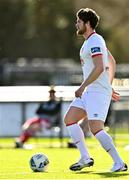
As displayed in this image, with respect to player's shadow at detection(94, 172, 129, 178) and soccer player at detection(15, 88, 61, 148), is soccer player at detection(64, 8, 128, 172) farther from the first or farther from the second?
soccer player at detection(15, 88, 61, 148)

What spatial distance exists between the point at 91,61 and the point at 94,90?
386mm

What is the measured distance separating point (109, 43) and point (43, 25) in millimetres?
9374

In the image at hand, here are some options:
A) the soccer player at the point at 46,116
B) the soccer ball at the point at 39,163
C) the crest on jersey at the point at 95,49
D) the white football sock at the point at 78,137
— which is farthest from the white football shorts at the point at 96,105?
the soccer player at the point at 46,116

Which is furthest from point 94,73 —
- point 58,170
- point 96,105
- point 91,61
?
point 58,170

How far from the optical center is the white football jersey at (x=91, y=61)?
1224 centimetres

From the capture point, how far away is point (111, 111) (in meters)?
25.7

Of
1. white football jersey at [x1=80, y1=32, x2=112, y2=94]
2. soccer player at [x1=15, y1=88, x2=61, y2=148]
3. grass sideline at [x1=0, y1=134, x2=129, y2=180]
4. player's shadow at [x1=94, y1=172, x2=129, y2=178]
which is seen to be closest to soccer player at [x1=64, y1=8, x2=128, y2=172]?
white football jersey at [x1=80, y1=32, x2=112, y2=94]

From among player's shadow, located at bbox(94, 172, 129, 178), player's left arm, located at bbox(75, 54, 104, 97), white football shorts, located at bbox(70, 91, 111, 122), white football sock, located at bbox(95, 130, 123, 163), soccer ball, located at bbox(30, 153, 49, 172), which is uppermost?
player's left arm, located at bbox(75, 54, 104, 97)

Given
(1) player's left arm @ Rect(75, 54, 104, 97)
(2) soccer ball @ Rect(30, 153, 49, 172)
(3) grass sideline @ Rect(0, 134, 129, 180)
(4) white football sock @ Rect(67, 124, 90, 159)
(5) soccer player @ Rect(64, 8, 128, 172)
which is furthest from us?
(4) white football sock @ Rect(67, 124, 90, 159)

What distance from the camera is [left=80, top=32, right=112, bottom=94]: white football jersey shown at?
40.2 feet

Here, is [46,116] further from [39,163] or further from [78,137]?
[39,163]

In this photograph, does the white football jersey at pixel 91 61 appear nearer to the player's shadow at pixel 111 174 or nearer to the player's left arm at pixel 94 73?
the player's left arm at pixel 94 73

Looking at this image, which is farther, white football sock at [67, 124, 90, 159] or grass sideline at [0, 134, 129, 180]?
white football sock at [67, 124, 90, 159]

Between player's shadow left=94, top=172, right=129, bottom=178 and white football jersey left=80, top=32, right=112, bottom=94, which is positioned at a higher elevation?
white football jersey left=80, top=32, right=112, bottom=94
